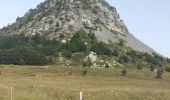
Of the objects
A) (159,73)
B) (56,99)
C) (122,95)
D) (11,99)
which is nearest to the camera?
(11,99)

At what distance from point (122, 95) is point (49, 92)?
323 inches

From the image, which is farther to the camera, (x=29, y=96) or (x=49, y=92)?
(x=49, y=92)

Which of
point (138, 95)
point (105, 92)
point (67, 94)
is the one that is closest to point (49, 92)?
point (67, 94)

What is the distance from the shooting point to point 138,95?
51906 millimetres

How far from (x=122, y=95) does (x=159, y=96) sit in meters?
4.15

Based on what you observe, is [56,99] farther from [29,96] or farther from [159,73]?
[159,73]

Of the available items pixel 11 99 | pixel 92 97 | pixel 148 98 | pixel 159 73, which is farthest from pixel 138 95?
pixel 159 73

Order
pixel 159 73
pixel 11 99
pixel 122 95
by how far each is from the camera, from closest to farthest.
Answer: pixel 11 99 < pixel 122 95 < pixel 159 73

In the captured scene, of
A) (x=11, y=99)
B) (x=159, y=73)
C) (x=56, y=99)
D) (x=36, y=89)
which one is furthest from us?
(x=159, y=73)

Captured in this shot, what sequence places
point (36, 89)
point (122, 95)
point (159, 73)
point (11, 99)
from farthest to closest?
point (159, 73) → point (36, 89) → point (122, 95) → point (11, 99)

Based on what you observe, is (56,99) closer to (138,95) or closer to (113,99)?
(113,99)

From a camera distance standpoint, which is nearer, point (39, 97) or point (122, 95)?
point (39, 97)

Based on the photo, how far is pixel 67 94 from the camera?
5047cm

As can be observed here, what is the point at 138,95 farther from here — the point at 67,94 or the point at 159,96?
the point at 67,94
